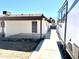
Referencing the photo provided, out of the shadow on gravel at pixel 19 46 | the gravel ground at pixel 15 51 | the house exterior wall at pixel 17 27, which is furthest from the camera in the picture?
the house exterior wall at pixel 17 27

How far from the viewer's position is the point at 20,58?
6902 millimetres

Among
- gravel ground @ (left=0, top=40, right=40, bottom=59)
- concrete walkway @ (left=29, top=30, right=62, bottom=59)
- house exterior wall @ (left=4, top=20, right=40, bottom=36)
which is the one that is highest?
house exterior wall @ (left=4, top=20, right=40, bottom=36)

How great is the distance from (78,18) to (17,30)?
15.8 meters

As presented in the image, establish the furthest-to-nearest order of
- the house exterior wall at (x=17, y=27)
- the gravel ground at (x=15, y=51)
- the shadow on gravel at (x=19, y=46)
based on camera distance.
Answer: the house exterior wall at (x=17, y=27)
the shadow on gravel at (x=19, y=46)
the gravel ground at (x=15, y=51)

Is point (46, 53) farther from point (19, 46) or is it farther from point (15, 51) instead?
point (19, 46)

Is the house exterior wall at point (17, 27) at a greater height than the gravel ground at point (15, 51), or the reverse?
the house exterior wall at point (17, 27)

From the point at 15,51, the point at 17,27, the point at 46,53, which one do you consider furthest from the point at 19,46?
the point at 17,27

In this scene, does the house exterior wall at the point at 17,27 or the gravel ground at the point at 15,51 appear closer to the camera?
the gravel ground at the point at 15,51

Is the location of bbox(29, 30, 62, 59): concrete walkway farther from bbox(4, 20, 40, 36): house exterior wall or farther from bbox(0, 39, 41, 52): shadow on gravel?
bbox(4, 20, 40, 36): house exterior wall

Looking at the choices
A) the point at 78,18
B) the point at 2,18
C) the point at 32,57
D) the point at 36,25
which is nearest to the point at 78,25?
the point at 78,18

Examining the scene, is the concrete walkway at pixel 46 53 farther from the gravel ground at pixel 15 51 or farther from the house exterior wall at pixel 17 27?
the house exterior wall at pixel 17 27

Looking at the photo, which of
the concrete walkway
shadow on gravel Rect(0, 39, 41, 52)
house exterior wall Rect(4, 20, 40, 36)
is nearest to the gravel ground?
shadow on gravel Rect(0, 39, 41, 52)

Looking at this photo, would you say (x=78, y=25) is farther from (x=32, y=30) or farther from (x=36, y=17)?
(x=32, y=30)

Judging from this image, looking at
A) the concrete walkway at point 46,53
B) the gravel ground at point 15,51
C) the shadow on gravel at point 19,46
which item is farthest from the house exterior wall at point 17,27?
the concrete walkway at point 46,53
